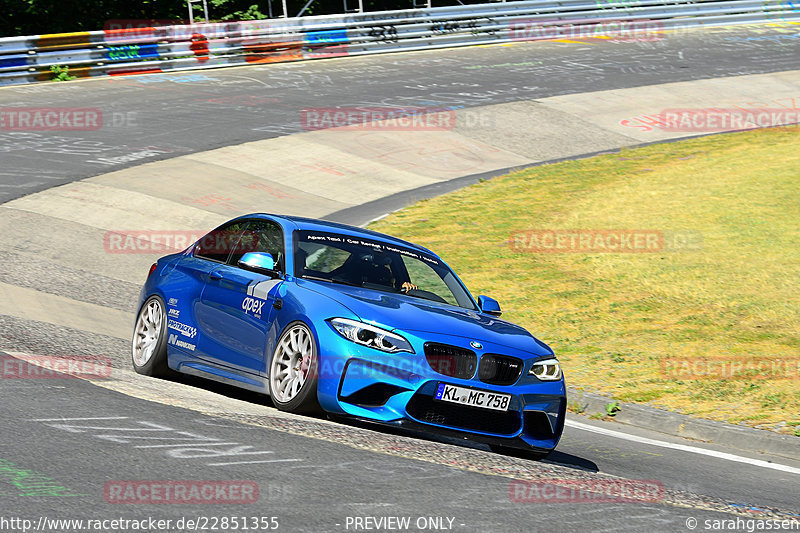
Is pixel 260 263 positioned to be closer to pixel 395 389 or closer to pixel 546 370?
pixel 395 389

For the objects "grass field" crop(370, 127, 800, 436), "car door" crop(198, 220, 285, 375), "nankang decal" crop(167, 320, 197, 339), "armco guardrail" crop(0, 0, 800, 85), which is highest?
"armco guardrail" crop(0, 0, 800, 85)

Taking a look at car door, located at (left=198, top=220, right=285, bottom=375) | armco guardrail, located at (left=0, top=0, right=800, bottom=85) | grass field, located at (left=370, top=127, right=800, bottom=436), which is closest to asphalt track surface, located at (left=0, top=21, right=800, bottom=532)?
car door, located at (left=198, top=220, right=285, bottom=375)

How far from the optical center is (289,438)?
6656 mm

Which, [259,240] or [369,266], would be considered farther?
[259,240]

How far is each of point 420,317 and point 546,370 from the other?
1.04m

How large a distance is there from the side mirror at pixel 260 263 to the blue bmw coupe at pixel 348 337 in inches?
0.6

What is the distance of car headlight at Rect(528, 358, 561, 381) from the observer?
7645mm

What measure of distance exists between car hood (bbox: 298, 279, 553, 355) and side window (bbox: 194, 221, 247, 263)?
4.30 ft

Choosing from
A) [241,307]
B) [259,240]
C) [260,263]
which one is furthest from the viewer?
[259,240]

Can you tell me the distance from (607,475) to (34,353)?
5.00 meters

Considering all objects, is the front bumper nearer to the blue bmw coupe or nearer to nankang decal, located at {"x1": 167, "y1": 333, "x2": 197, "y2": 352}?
the blue bmw coupe

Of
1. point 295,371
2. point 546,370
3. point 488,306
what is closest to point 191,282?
point 295,371

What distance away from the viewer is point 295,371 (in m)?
7.46

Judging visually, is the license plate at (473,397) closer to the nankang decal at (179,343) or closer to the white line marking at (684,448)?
the white line marking at (684,448)
